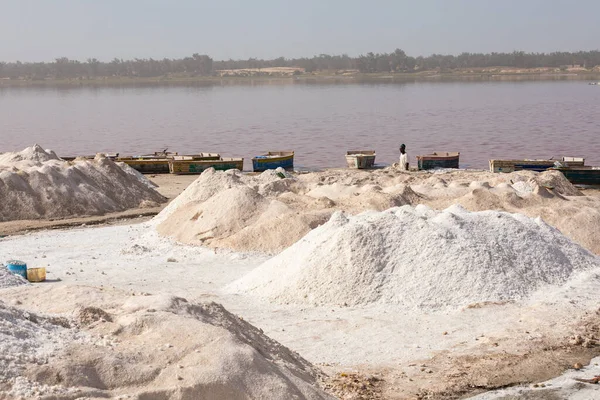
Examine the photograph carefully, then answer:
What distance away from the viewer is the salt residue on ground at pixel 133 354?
6309mm

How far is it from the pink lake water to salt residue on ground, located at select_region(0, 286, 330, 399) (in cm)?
2456

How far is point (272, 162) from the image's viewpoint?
28953mm

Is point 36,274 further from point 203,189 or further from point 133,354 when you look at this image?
point 133,354

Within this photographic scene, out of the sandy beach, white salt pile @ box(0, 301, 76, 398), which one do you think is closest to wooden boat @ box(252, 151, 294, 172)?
the sandy beach

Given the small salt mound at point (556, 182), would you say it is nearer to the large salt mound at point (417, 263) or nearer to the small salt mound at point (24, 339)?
the large salt mound at point (417, 263)

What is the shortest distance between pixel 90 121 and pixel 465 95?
4170 cm

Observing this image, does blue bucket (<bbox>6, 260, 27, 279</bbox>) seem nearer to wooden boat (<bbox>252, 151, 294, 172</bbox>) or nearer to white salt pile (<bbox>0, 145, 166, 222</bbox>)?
white salt pile (<bbox>0, 145, 166, 222</bbox>)

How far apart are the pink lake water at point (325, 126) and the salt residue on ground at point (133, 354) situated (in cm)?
2456

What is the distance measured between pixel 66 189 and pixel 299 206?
5.92 metres

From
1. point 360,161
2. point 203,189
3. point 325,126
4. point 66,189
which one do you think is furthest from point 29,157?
point 325,126

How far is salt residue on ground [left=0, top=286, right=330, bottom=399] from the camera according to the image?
6.31 meters

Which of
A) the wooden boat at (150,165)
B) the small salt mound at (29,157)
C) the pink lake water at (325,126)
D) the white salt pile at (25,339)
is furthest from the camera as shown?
the pink lake water at (325,126)

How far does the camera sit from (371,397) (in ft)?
26.8

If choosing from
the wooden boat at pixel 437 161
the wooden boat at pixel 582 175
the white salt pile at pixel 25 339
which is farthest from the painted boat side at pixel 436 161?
the white salt pile at pixel 25 339
